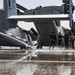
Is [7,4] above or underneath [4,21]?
above

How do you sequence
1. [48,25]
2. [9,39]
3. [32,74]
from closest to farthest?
[32,74], [9,39], [48,25]

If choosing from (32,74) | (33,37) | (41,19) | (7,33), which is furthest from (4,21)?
(32,74)

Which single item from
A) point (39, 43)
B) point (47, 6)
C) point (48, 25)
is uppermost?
point (47, 6)

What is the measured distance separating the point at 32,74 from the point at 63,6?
22.7m

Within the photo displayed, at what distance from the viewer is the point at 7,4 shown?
24922 mm

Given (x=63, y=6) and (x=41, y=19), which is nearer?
(x=41, y=19)

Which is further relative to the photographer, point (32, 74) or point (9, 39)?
point (9, 39)

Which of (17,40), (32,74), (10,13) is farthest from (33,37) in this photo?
(32,74)

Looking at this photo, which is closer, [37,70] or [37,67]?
[37,70]

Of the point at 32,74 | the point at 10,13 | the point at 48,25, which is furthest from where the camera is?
the point at 10,13

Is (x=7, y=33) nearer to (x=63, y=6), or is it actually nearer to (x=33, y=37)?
(x=63, y=6)

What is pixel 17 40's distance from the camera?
883 inches

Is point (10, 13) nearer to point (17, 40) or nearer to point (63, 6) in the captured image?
point (17, 40)

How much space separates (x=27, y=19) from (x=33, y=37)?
395 inches
